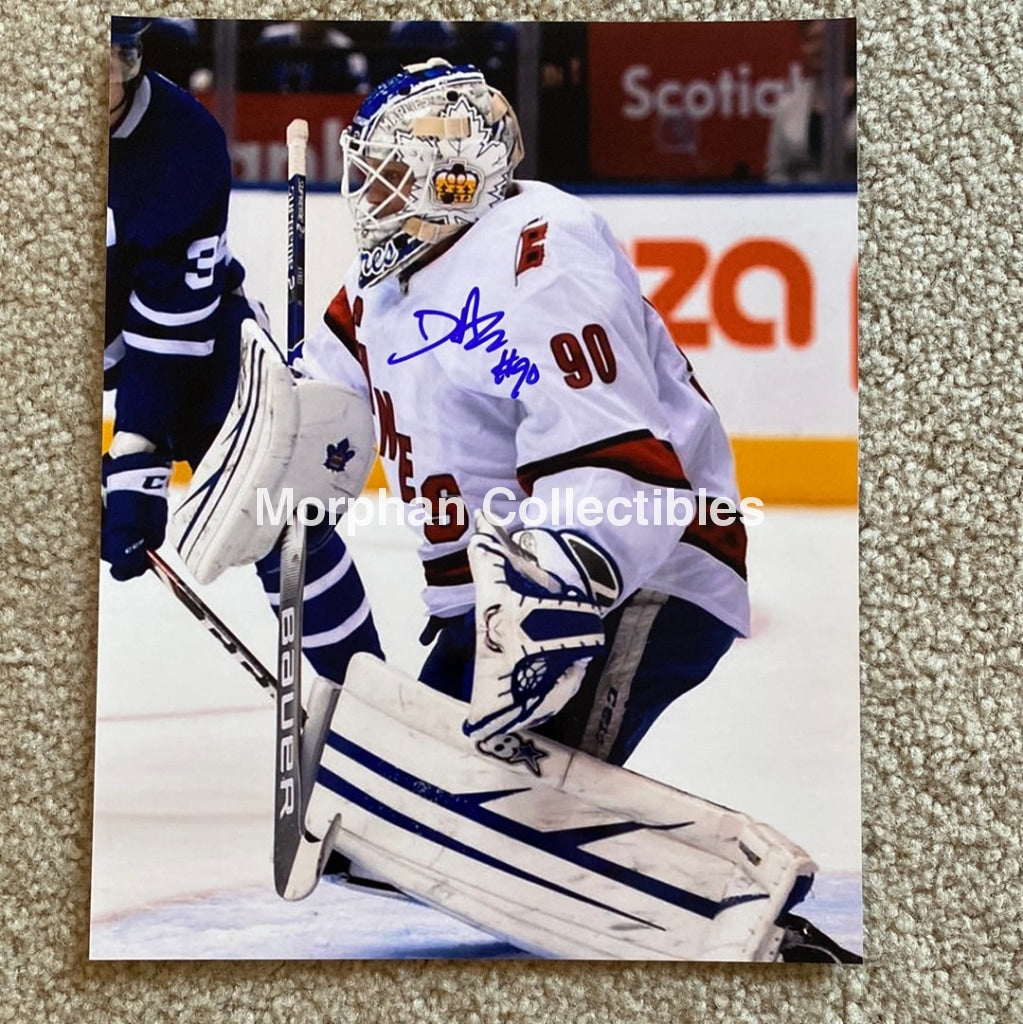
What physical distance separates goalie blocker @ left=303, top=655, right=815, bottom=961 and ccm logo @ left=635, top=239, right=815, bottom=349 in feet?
1.26

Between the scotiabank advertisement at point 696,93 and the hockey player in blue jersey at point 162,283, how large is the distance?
351 millimetres

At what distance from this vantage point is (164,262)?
3.07ft

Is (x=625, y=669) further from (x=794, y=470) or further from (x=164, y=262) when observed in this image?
(x=164, y=262)

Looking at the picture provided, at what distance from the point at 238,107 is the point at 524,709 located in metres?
0.58

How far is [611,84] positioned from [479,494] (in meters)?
0.38

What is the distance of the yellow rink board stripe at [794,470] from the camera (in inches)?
35.7

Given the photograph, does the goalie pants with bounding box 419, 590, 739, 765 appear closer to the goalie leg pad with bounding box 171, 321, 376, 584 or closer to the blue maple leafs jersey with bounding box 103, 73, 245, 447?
the goalie leg pad with bounding box 171, 321, 376, 584


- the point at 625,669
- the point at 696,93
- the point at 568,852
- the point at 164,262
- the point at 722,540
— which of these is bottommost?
the point at 568,852

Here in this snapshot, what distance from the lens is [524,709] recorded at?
2.89 feet

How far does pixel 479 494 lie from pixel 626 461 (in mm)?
127

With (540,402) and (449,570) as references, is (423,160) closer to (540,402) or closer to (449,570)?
(540,402)

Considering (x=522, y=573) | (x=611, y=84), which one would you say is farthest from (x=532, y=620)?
(x=611, y=84)

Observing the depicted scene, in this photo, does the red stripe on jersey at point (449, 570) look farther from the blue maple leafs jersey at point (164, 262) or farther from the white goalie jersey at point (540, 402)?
the blue maple leafs jersey at point (164, 262)
